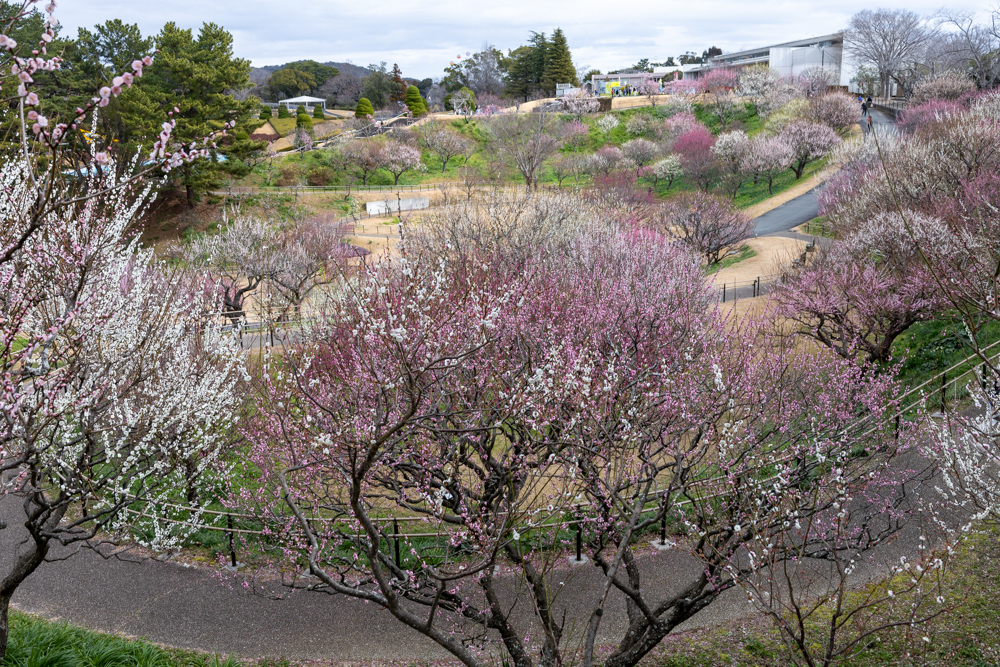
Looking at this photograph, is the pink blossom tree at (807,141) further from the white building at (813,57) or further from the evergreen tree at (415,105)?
the evergreen tree at (415,105)

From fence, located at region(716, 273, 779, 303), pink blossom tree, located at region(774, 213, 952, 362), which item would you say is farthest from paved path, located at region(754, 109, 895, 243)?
pink blossom tree, located at region(774, 213, 952, 362)

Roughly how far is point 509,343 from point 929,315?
11.4 m

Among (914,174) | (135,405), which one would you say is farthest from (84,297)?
(914,174)

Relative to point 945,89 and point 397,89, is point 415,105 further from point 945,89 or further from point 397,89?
point 945,89

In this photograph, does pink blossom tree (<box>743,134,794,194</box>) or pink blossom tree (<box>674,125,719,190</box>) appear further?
pink blossom tree (<box>674,125,719,190</box>)

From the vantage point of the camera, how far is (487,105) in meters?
73.8

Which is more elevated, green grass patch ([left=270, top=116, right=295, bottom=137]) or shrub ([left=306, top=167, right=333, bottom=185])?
green grass patch ([left=270, top=116, right=295, bottom=137])

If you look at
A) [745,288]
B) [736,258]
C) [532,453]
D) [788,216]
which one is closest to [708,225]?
[736,258]

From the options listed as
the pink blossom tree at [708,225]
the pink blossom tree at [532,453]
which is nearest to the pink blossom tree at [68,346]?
the pink blossom tree at [532,453]

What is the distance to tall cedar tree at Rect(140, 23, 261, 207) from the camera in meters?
37.2

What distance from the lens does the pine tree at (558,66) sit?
260 feet

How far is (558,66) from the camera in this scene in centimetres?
7925

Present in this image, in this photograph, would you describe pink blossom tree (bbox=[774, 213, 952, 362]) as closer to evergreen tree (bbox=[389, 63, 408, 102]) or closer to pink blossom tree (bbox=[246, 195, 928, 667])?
pink blossom tree (bbox=[246, 195, 928, 667])

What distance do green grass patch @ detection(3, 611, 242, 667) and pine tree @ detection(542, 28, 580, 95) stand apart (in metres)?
78.8
